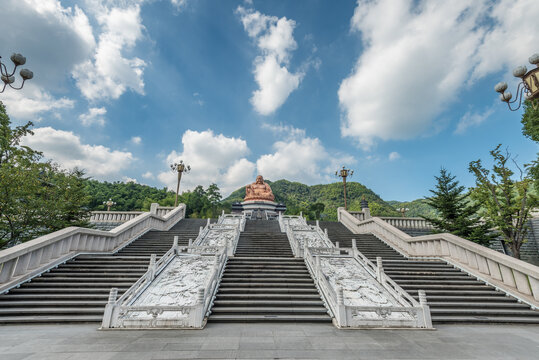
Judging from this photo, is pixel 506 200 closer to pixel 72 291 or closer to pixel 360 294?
pixel 360 294

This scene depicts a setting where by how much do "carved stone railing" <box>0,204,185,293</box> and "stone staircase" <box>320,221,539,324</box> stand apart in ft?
41.4

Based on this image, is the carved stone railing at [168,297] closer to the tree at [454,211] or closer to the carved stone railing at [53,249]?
the carved stone railing at [53,249]

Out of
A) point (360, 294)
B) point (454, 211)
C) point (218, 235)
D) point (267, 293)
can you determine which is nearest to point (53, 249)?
point (218, 235)

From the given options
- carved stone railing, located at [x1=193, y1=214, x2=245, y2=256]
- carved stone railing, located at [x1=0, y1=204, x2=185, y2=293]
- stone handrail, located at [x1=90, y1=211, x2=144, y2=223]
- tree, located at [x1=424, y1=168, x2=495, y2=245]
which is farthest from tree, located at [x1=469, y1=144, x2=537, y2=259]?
stone handrail, located at [x1=90, y1=211, x2=144, y2=223]

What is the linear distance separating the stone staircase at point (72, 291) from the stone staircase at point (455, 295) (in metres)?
9.50

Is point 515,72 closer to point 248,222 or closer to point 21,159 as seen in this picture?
point 248,222

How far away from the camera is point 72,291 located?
23.1ft

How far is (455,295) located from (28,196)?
17036 mm

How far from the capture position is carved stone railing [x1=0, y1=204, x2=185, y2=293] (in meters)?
7.16

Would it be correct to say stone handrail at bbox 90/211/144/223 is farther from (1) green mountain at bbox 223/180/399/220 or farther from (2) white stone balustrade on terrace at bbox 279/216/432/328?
(1) green mountain at bbox 223/180/399/220

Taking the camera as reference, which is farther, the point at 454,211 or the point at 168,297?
the point at 454,211

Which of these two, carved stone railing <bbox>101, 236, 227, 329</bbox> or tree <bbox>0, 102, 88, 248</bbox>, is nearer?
carved stone railing <bbox>101, 236, 227, 329</bbox>

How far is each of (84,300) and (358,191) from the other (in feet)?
247

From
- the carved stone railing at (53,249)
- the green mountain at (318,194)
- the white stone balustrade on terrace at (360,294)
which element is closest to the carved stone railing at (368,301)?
the white stone balustrade on terrace at (360,294)
